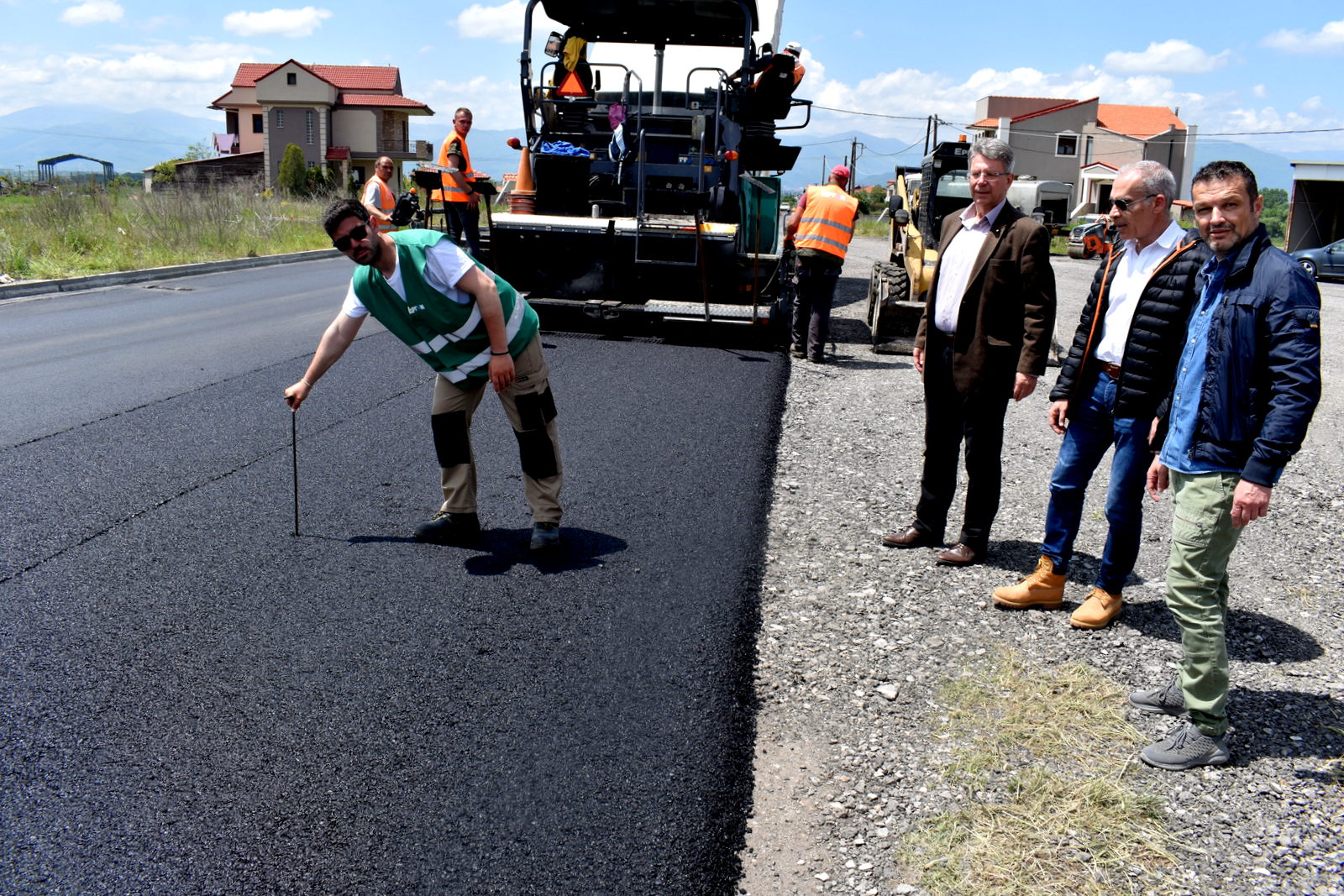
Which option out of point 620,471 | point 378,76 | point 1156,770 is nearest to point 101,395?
point 620,471

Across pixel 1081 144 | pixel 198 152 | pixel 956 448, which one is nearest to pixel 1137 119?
pixel 1081 144

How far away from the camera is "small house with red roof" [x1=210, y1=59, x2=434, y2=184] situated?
60.4m

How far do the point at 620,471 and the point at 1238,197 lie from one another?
3781 mm

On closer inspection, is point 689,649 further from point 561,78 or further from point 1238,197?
point 561,78

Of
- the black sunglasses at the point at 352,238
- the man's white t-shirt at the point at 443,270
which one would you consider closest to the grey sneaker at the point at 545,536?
the man's white t-shirt at the point at 443,270

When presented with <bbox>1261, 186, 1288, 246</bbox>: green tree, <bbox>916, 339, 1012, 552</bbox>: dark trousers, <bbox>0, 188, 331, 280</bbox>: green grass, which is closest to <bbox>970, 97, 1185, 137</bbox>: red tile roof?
<bbox>1261, 186, 1288, 246</bbox>: green tree

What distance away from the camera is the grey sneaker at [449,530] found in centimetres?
496

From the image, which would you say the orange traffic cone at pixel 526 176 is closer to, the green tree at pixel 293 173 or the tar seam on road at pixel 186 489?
the tar seam on road at pixel 186 489

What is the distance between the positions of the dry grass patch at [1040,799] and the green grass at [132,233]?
50.8ft

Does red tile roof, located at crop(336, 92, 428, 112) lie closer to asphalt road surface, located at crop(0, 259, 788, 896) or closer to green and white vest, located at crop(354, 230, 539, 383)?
asphalt road surface, located at crop(0, 259, 788, 896)

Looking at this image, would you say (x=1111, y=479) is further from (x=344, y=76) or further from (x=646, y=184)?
(x=344, y=76)

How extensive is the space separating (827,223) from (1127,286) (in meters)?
6.12

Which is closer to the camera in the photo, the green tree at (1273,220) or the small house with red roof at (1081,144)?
the green tree at (1273,220)

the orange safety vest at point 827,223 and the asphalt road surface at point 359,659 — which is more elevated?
the orange safety vest at point 827,223
